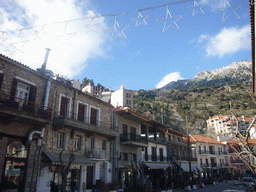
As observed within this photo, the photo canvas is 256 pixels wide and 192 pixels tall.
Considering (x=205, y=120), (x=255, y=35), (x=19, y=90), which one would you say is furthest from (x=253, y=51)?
(x=205, y=120)

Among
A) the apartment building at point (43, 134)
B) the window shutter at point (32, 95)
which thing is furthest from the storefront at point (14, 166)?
the window shutter at point (32, 95)

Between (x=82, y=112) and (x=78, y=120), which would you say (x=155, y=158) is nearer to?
(x=82, y=112)

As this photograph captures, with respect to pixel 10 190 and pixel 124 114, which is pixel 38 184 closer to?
pixel 10 190

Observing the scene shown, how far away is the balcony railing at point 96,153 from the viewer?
762 inches

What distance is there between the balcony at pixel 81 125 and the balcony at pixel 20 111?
1.09 m

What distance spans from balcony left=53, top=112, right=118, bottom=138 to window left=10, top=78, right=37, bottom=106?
8.02ft

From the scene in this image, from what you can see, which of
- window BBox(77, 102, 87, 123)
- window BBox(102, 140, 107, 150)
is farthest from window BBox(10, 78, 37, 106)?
window BBox(102, 140, 107, 150)

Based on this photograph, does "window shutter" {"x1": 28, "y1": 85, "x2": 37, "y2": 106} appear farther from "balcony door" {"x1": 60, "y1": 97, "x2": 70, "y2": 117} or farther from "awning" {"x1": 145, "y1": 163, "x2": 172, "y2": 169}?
"awning" {"x1": 145, "y1": 163, "x2": 172, "y2": 169}

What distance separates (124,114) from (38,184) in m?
12.5

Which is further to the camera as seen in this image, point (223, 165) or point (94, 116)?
point (223, 165)

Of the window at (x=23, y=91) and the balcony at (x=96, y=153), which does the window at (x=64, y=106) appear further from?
the balcony at (x=96, y=153)

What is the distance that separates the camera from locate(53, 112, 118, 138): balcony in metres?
16.2

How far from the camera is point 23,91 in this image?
15.1 metres

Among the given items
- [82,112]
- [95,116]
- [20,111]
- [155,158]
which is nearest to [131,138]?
Answer: [95,116]
